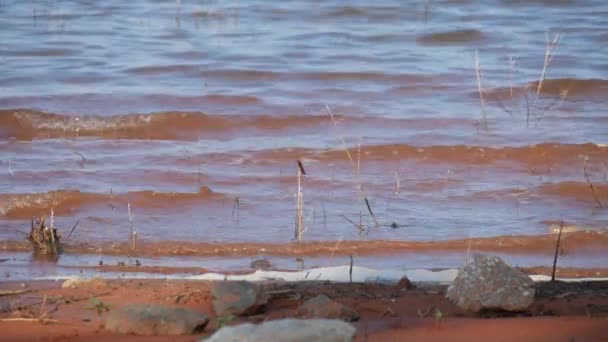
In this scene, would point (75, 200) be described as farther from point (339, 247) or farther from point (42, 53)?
point (42, 53)

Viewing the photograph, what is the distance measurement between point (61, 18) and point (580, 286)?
522 inches

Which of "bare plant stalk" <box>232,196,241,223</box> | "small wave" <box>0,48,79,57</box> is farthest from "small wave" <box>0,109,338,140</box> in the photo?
"small wave" <box>0,48,79,57</box>

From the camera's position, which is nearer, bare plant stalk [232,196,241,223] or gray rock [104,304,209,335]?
gray rock [104,304,209,335]

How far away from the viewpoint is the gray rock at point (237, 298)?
16.2ft

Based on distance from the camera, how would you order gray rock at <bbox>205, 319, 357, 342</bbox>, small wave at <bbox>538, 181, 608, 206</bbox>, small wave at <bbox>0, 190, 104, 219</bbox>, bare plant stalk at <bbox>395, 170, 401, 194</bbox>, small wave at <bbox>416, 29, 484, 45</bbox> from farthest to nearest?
small wave at <bbox>416, 29, 484, 45</bbox> < bare plant stalk at <bbox>395, 170, 401, 194</bbox> < small wave at <bbox>538, 181, 608, 206</bbox> < small wave at <bbox>0, 190, 104, 219</bbox> < gray rock at <bbox>205, 319, 357, 342</bbox>

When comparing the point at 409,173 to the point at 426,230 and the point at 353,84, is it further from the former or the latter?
the point at 353,84

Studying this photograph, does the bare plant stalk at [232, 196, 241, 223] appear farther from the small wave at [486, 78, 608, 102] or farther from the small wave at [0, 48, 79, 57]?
the small wave at [0, 48, 79, 57]

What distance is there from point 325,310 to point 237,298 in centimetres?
40

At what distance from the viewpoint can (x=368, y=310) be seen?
200 inches

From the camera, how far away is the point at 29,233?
7.29 m

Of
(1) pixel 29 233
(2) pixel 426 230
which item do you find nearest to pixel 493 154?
(2) pixel 426 230

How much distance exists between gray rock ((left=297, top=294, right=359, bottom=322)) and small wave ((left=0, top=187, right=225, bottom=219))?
354 centimetres

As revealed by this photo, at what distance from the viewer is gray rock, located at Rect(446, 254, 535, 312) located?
4.96 meters

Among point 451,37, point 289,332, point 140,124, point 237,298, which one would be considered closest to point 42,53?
point 140,124
